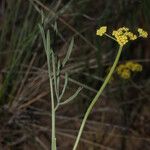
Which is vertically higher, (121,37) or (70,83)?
(121,37)

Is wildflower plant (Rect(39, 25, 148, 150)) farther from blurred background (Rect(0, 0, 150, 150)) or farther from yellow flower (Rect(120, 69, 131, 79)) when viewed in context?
yellow flower (Rect(120, 69, 131, 79))

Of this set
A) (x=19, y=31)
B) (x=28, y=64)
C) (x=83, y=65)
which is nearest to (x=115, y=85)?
(x=83, y=65)

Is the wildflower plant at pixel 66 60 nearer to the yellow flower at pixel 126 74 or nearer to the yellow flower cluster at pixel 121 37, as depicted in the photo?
the yellow flower cluster at pixel 121 37

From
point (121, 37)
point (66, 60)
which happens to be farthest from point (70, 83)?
point (121, 37)

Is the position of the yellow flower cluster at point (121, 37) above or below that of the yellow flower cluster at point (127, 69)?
above

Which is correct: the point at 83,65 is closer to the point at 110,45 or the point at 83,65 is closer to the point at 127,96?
the point at 110,45

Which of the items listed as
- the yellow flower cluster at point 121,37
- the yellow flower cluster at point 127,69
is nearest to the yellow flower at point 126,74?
the yellow flower cluster at point 127,69

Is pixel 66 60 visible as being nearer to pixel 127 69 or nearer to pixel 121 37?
pixel 121 37

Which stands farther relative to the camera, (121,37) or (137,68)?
(137,68)

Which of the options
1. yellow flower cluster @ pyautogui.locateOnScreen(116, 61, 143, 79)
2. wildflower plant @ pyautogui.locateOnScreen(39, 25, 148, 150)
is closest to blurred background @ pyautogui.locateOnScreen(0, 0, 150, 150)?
yellow flower cluster @ pyautogui.locateOnScreen(116, 61, 143, 79)
